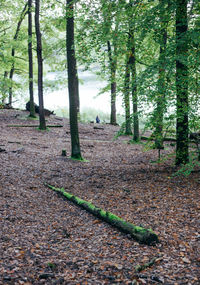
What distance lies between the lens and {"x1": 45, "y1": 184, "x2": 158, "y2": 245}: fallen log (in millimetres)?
4883

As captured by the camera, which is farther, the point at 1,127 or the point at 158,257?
the point at 1,127

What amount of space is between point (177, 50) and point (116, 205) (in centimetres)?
496

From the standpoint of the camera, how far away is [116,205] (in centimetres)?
693

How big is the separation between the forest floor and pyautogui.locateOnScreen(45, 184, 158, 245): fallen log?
120mm

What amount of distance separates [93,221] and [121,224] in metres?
0.87

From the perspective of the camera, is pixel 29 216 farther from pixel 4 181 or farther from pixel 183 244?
pixel 183 244

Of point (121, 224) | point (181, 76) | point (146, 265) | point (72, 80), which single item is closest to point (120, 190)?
point (121, 224)

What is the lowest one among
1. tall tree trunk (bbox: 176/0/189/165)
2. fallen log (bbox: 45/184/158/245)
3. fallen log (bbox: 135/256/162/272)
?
fallen log (bbox: 135/256/162/272)

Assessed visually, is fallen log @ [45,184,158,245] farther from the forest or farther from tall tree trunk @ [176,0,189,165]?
tall tree trunk @ [176,0,189,165]

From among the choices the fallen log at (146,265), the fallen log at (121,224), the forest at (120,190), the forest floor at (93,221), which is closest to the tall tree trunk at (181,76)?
the forest at (120,190)

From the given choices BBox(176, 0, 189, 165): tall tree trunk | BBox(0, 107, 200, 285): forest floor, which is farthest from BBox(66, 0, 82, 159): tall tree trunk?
BBox(176, 0, 189, 165): tall tree trunk

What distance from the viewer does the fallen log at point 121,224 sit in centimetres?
488

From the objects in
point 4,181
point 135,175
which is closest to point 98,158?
point 135,175

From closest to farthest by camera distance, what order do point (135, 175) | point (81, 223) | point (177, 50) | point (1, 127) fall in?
point (81, 223), point (177, 50), point (135, 175), point (1, 127)
